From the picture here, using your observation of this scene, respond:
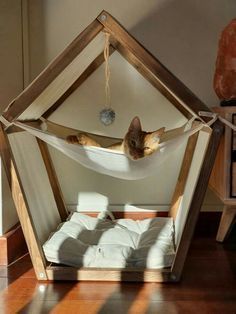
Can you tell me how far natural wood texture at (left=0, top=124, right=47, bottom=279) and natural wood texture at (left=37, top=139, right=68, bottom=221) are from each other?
41 centimetres

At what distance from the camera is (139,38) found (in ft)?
5.33

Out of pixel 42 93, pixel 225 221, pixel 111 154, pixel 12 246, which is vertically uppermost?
pixel 42 93

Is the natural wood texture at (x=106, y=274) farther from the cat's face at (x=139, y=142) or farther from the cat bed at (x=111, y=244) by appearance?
the cat's face at (x=139, y=142)

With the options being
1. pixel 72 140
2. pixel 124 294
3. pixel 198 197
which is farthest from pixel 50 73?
pixel 124 294

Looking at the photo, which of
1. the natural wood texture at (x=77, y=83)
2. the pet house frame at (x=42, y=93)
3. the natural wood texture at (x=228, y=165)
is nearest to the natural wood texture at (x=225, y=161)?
the natural wood texture at (x=228, y=165)

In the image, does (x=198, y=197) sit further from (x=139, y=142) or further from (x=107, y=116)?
(x=107, y=116)

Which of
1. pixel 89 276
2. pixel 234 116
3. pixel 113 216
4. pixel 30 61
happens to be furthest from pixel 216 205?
pixel 30 61

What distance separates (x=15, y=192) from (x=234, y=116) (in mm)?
675

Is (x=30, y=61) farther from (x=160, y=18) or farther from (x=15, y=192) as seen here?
(x=15, y=192)

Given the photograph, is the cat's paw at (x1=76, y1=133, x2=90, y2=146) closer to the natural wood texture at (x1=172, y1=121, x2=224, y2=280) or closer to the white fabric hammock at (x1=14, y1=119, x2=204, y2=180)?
the white fabric hammock at (x1=14, y1=119, x2=204, y2=180)

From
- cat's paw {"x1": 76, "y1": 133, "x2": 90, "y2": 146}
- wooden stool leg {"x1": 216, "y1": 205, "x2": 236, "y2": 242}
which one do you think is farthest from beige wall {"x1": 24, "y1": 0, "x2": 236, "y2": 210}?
cat's paw {"x1": 76, "y1": 133, "x2": 90, "y2": 146}

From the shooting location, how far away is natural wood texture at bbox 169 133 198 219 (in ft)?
A: 4.89

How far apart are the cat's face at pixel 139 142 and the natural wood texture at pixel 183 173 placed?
1.14 ft

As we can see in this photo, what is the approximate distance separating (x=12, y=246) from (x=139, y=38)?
939mm
